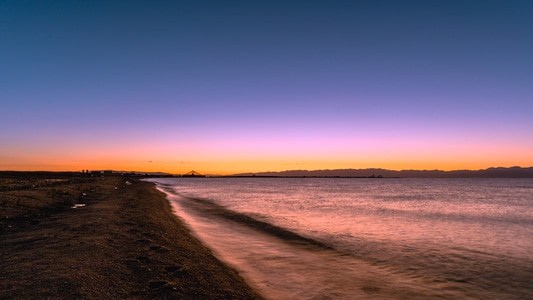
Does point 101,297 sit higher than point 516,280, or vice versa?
point 101,297

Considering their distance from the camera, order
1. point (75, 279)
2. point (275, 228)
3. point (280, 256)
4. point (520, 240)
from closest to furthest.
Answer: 1. point (75, 279)
2. point (280, 256)
3. point (520, 240)
4. point (275, 228)

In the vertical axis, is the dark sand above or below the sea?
above

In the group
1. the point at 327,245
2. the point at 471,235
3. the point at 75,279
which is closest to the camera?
the point at 75,279

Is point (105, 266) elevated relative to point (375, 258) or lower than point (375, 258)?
elevated

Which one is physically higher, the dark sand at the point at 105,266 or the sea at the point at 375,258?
the dark sand at the point at 105,266

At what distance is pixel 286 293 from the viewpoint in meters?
10.5

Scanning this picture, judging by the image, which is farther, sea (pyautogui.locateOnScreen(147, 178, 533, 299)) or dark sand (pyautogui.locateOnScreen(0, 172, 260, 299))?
sea (pyautogui.locateOnScreen(147, 178, 533, 299))

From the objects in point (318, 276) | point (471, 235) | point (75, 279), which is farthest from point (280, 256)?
point (471, 235)

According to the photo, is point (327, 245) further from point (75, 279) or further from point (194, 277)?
point (75, 279)

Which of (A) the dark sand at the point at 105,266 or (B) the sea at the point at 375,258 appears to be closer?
(A) the dark sand at the point at 105,266

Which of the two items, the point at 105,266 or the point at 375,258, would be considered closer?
the point at 105,266

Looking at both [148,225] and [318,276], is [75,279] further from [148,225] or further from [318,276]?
[148,225]

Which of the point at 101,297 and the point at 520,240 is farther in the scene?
the point at 520,240

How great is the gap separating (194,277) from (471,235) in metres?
20.4
